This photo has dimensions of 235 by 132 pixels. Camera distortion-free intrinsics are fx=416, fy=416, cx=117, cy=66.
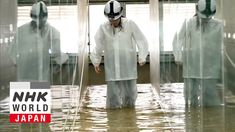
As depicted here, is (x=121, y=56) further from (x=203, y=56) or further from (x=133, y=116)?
(x=203, y=56)

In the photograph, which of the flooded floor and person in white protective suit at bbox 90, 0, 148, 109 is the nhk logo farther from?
person in white protective suit at bbox 90, 0, 148, 109

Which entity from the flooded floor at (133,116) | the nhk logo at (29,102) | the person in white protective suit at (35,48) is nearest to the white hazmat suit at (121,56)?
the flooded floor at (133,116)

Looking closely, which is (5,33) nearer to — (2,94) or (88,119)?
(2,94)

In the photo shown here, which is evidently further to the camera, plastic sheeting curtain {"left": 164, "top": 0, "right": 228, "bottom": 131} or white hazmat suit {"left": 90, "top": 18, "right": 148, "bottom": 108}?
white hazmat suit {"left": 90, "top": 18, "right": 148, "bottom": 108}

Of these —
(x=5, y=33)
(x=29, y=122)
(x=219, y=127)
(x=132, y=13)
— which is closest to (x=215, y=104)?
(x=219, y=127)

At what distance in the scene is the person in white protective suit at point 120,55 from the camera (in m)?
6.50

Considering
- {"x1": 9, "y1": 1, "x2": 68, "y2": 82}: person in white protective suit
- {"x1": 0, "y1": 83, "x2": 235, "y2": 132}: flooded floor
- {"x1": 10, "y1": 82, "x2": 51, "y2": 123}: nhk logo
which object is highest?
{"x1": 9, "y1": 1, "x2": 68, "y2": 82}: person in white protective suit

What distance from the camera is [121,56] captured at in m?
6.58

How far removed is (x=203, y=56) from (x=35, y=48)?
1.23 metres

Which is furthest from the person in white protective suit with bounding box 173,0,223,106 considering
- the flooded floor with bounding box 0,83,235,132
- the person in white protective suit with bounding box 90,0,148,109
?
the person in white protective suit with bounding box 90,0,148,109

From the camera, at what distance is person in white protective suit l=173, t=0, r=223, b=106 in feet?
9.57

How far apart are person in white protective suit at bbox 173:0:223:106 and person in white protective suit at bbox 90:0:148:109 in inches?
115

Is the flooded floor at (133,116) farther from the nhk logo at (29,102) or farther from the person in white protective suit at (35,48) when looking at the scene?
Result: the person in white protective suit at (35,48)

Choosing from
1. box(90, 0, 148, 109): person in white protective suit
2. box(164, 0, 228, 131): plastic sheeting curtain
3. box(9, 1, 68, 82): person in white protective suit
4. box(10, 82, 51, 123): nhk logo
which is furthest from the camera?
box(90, 0, 148, 109): person in white protective suit
